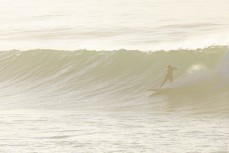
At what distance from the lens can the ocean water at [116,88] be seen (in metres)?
15.8

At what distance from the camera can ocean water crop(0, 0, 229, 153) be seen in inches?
620

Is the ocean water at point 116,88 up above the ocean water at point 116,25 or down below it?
below

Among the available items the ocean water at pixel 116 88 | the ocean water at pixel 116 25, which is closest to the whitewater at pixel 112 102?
the ocean water at pixel 116 88

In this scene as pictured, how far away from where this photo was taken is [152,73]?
80.3ft

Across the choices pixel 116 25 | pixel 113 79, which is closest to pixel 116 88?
pixel 113 79

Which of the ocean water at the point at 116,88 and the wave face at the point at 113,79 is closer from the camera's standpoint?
the ocean water at the point at 116,88

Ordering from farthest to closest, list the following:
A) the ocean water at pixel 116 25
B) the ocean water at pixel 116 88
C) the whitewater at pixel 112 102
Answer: the ocean water at pixel 116 25 → the ocean water at pixel 116 88 → the whitewater at pixel 112 102

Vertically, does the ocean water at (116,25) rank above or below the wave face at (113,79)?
above

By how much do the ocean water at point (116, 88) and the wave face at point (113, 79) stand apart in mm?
31

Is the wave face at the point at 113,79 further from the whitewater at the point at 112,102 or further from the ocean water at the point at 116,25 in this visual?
the ocean water at the point at 116,25

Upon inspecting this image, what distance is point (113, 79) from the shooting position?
2503cm

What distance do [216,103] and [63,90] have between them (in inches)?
237

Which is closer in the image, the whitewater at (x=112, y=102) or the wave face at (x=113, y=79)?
the whitewater at (x=112, y=102)

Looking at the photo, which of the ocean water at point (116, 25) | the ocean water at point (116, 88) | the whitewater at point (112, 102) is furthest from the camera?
Answer: the ocean water at point (116, 25)
